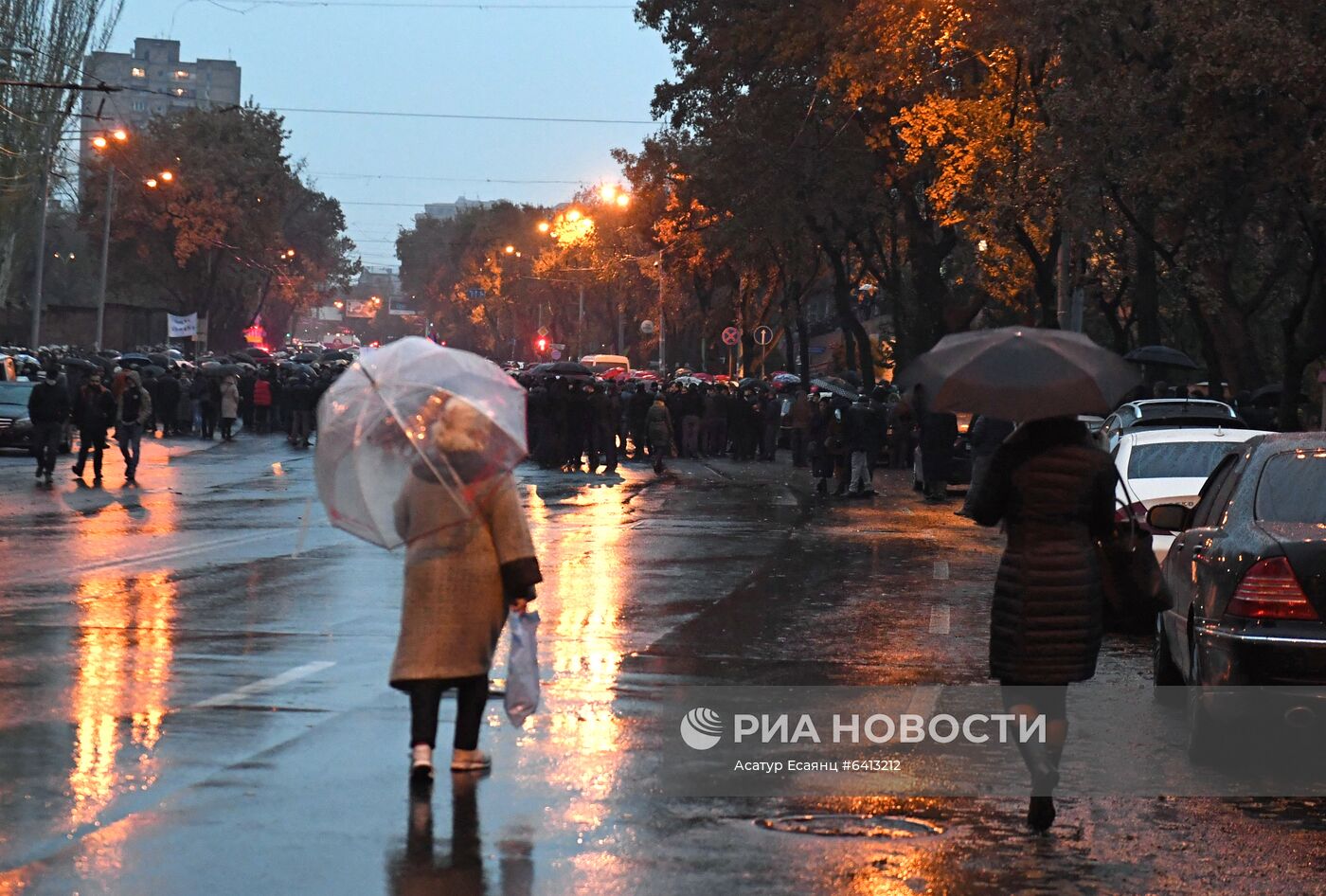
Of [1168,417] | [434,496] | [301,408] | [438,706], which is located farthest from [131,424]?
[434,496]

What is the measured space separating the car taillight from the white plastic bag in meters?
3.06

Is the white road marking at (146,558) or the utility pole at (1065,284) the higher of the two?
the utility pole at (1065,284)

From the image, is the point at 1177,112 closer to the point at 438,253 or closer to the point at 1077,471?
the point at 1077,471

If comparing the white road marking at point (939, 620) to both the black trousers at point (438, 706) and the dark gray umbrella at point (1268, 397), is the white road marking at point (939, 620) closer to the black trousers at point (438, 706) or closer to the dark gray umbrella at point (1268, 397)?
the black trousers at point (438, 706)

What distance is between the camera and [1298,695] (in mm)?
7957

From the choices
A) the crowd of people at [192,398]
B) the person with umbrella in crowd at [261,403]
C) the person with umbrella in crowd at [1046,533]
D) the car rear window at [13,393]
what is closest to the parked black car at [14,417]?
the car rear window at [13,393]

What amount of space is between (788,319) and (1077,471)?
60.4 m

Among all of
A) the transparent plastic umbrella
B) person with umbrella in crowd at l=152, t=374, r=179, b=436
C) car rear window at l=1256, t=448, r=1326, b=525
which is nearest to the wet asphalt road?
the transparent plastic umbrella

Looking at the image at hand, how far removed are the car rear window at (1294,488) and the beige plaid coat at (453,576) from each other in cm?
349

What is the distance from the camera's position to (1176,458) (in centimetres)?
1476

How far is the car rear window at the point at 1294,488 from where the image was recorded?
8.57m

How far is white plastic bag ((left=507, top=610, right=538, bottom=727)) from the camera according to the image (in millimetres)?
7453

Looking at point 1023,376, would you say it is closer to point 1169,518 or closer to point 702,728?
point 702,728

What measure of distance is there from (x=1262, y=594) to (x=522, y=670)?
3.18m
